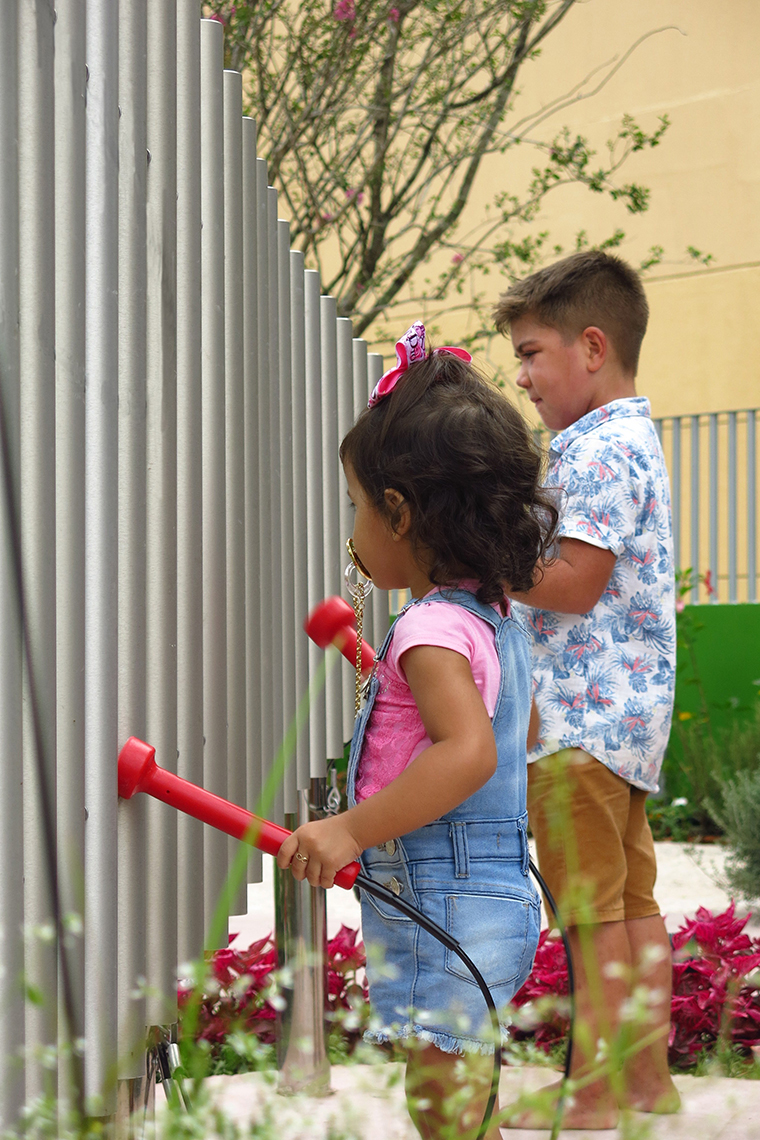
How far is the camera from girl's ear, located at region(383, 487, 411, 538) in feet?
5.57

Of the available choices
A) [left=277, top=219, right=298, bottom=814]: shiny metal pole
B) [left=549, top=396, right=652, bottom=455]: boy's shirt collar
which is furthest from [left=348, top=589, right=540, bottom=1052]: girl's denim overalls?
[left=549, top=396, right=652, bottom=455]: boy's shirt collar

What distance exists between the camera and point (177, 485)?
5.41 ft

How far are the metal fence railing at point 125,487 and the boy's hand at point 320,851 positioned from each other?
0.60ft

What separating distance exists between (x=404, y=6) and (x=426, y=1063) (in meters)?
5.97

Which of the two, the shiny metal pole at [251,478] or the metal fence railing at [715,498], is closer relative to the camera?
the shiny metal pole at [251,478]

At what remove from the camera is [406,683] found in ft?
5.58

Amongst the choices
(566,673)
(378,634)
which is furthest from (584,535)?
(378,634)

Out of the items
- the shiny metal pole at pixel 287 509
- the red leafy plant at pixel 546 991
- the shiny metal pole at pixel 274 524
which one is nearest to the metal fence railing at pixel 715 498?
the red leafy plant at pixel 546 991

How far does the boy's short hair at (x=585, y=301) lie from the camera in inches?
104

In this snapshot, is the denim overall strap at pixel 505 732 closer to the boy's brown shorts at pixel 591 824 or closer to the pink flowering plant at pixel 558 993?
the boy's brown shorts at pixel 591 824

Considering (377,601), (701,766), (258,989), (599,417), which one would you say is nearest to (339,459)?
(377,601)

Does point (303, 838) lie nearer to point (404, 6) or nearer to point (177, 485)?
point (177, 485)

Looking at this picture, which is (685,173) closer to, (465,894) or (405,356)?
Result: (405,356)

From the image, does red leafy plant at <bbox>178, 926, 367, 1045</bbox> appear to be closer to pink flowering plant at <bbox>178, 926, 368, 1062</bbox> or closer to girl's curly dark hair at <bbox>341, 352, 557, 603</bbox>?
pink flowering plant at <bbox>178, 926, 368, 1062</bbox>
